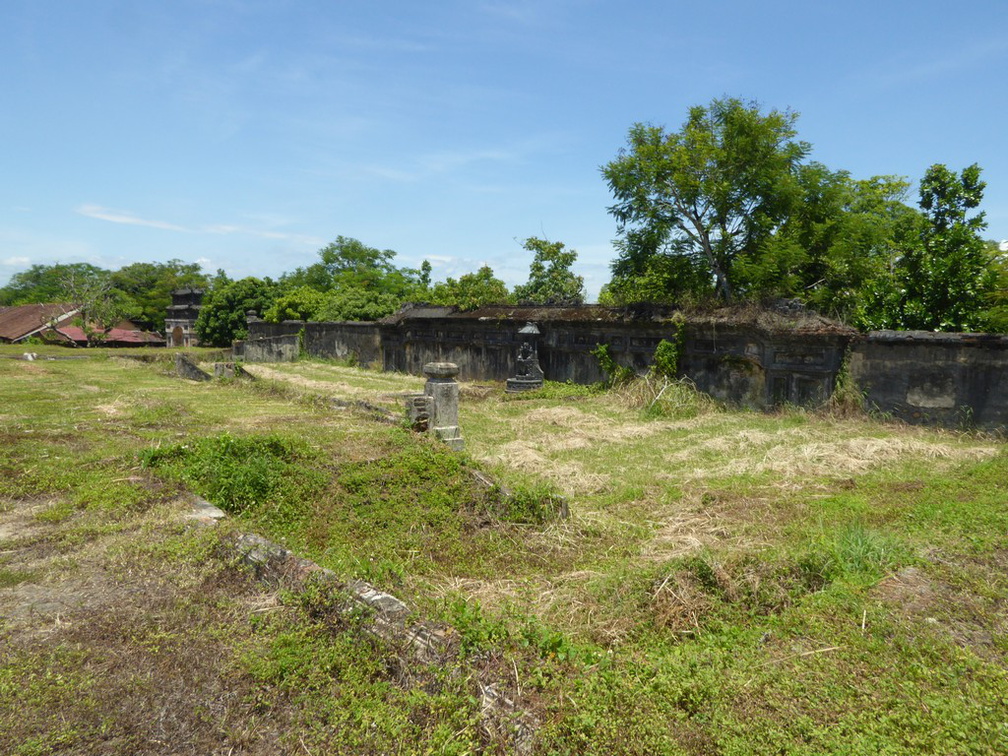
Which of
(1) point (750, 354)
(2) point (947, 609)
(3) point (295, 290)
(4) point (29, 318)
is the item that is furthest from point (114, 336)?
(2) point (947, 609)

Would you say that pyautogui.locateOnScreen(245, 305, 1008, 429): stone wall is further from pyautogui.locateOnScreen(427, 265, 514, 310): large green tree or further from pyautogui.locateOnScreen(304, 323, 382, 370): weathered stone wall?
pyautogui.locateOnScreen(427, 265, 514, 310): large green tree

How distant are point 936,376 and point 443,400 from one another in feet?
27.0

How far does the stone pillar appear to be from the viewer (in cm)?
897

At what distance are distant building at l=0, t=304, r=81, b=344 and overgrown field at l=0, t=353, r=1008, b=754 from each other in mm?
40542

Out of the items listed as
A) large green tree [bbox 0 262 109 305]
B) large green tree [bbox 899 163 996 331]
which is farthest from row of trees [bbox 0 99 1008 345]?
large green tree [bbox 0 262 109 305]

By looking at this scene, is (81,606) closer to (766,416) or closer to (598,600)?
(598,600)

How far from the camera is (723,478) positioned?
7.74 meters

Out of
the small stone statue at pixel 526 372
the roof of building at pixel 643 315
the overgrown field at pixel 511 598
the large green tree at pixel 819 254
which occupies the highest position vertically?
the large green tree at pixel 819 254

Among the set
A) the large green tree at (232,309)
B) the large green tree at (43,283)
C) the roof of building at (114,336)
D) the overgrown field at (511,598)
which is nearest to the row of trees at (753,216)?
the overgrown field at (511,598)

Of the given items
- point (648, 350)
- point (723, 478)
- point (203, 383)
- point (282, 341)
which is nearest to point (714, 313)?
point (648, 350)

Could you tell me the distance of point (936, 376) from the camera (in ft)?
34.2

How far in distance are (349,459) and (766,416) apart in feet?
27.8

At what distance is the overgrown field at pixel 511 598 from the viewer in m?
2.99

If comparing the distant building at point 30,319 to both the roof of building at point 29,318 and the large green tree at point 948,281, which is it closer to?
the roof of building at point 29,318
